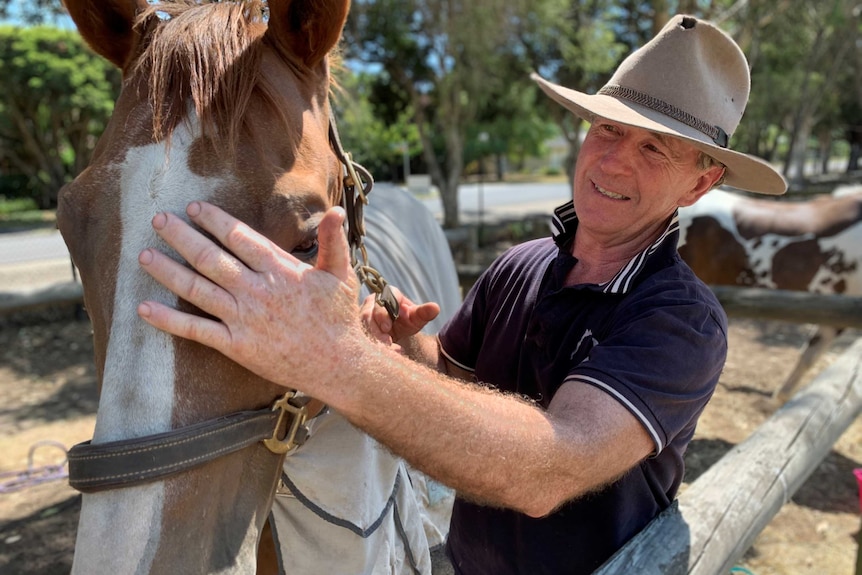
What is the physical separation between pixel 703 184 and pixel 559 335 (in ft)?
1.90

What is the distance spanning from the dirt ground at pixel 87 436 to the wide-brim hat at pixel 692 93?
1.89 meters

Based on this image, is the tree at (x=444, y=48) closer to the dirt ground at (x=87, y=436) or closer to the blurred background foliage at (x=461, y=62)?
the blurred background foliage at (x=461, y=62)

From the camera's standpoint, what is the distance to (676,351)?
3.84 ft

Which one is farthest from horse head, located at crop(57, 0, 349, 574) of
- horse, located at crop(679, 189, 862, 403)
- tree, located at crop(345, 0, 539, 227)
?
tree, located at crop(345, 0, 539, 227)

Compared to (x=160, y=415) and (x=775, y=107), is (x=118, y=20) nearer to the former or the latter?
(x=160, y=415)

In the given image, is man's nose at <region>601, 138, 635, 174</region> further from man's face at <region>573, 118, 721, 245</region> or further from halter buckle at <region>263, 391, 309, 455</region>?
halter buckle at <region>263, 391, 309, 455</region>

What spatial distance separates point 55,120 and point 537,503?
2267 cm

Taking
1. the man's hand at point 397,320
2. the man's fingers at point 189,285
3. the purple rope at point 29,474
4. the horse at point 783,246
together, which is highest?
the man's fingers at point 189,285

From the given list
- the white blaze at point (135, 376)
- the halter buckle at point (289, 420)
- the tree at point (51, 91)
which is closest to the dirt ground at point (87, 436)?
the halter buckle at point (289, 420)

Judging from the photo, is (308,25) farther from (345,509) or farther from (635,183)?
(345,509)

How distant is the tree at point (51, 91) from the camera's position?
17234 millimetres

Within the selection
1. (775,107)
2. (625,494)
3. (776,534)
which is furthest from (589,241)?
(775,107)

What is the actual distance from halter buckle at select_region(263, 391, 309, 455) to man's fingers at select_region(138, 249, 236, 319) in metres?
0.29

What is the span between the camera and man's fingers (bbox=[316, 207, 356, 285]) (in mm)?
969
